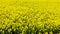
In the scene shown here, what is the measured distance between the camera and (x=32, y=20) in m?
7.30

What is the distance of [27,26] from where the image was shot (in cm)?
678

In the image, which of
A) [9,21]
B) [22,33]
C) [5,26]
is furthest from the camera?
[9,21]

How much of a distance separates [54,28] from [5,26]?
181cm

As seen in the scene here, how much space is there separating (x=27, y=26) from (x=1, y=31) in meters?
0.95

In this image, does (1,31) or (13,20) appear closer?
(1,31)

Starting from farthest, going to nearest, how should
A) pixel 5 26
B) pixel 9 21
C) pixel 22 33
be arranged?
pixel 9 21, pixel 5 26, pixel 22 33

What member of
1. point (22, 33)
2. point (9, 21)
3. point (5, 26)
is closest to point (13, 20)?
point (9, 21)

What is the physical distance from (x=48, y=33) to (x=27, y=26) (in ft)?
2.59

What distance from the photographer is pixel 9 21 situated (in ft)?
23.1

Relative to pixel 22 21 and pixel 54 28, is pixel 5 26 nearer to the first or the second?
pixel 22 21

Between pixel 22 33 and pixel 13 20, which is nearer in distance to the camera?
pixel 22 33

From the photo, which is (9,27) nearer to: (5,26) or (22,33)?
(5,26)

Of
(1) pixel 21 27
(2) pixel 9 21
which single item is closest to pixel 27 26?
(1) pixel 21 27

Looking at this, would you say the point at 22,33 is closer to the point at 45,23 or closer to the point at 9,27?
the point at 9,27
